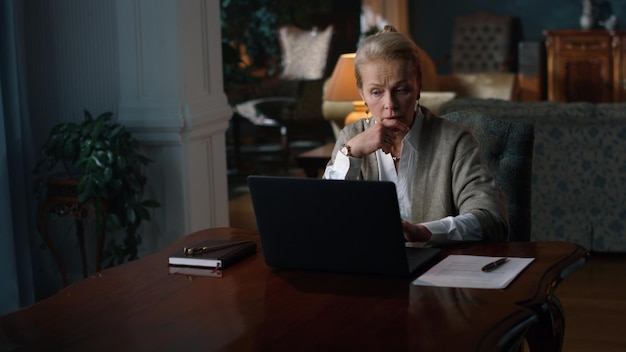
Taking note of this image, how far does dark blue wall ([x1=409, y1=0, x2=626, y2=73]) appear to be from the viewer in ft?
34.7

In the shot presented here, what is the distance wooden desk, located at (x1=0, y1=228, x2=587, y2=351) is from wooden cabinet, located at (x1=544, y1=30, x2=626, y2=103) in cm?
844

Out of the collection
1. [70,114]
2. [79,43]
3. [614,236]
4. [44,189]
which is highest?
[79,43]

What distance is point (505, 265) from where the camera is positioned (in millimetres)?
2094

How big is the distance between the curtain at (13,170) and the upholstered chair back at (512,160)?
1.97 meters

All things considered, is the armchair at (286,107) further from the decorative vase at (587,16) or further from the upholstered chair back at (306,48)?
the decorative vase at (587,16)

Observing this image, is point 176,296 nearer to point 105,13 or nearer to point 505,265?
point 505,265

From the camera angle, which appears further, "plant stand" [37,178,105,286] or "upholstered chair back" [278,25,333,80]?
A: "upholstered chair back" [278,25,333,80]

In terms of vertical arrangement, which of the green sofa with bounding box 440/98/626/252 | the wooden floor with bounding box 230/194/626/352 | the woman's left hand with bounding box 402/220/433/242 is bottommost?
the wooden floor with bounding box 230/194/626/352

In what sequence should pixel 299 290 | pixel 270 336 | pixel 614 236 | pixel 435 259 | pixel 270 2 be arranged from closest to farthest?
pixel 270 336 < pixel 299 290 < pixel 435 259 < pixel 614 236 < pixel 270 2

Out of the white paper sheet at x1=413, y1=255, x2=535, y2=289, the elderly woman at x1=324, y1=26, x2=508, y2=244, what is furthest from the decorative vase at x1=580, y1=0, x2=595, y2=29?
the white paper sheet at x1=413, y1=255, x2=535, y2=289

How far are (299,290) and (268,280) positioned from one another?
116mm

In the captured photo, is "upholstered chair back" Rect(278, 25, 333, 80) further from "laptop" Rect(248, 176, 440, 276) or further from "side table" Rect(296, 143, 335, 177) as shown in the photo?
"laptop" Rect(248, 176, 440, 276)

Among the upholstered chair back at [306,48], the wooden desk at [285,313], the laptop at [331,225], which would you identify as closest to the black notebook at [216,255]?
the wooden desk at [285,313]

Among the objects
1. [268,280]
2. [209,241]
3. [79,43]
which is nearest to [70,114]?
[79,43]
